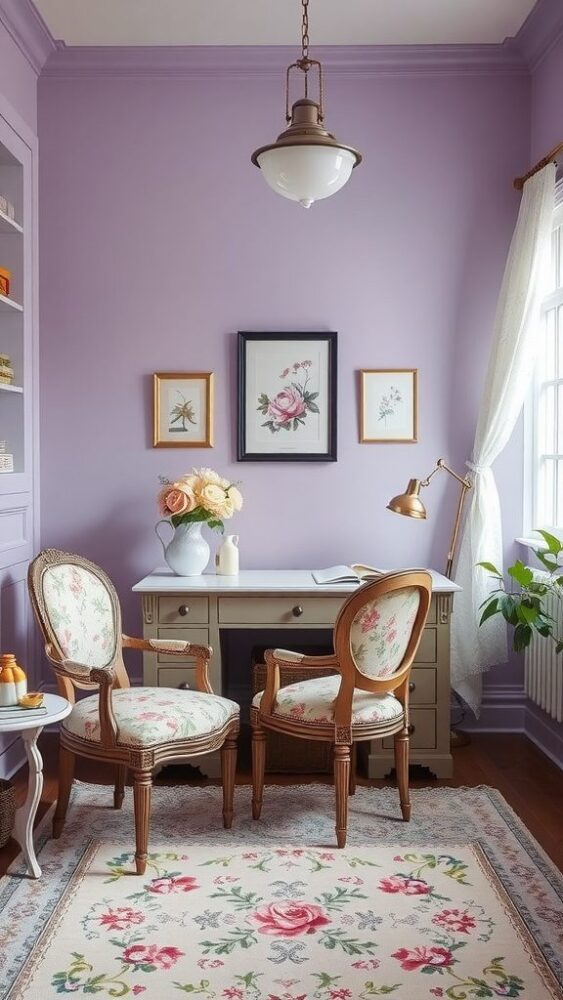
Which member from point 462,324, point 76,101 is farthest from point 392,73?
point 76,101

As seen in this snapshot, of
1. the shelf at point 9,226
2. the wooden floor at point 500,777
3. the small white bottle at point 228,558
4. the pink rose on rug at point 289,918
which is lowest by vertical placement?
the pink rose on rug at point 289,918

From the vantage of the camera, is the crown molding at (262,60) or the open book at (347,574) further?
the crown molding at (262,60)

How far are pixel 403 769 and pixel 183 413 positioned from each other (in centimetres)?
192

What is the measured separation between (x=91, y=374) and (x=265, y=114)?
4.76 ft

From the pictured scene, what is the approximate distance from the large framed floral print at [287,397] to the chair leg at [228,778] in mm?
1507

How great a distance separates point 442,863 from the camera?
2.96 metres

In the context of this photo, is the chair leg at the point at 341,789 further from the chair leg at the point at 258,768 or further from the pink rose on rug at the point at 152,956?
the pink rose on rug at the point at 152,956

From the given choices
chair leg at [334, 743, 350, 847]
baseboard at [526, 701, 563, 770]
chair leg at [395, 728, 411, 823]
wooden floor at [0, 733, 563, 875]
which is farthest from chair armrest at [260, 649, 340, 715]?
baseboard at [526, 701, 563, 770]

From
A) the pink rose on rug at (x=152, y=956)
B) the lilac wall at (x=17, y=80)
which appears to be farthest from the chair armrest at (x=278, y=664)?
the lilac wall at (x=17, y=80)

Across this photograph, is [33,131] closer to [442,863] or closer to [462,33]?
[462,33]

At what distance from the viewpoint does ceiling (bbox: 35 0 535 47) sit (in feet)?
12.6

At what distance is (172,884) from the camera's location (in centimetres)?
280

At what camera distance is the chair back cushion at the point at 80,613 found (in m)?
3.37

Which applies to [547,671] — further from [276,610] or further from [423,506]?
[276,610]
